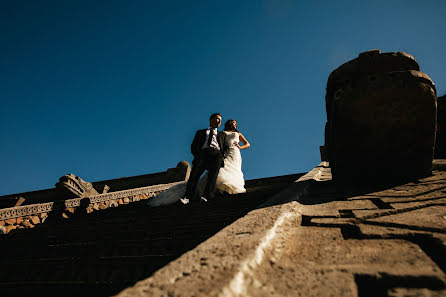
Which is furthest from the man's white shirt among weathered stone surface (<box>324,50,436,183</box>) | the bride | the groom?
weathered stone surface (<box>324,50,436,183</box>)

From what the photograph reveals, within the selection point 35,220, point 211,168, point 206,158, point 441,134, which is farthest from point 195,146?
point 441,134

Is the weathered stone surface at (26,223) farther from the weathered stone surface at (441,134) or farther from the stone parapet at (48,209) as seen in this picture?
the weathered stone surface at (441,134)

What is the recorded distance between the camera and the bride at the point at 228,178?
3.95m

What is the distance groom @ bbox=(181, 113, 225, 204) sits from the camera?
3.62 metres

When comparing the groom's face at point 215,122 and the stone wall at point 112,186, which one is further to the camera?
the stone wall at point 112,186

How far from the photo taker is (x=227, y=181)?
4.02 meters

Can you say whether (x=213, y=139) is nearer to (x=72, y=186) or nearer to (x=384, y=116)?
(x=384, y=116)

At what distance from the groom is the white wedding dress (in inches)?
9.9

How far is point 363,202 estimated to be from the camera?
173 cm

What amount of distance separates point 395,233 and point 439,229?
0.17m

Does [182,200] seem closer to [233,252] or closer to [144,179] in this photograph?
[233,252]

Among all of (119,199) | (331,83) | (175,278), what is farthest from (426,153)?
(119,199)

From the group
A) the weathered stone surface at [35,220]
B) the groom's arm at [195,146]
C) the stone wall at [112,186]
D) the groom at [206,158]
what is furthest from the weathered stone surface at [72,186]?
the stone wall at [112,186]

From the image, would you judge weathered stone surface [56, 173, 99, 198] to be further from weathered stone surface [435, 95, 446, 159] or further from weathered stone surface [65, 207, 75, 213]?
weathered stone surface [435, 95, 446, 159]
